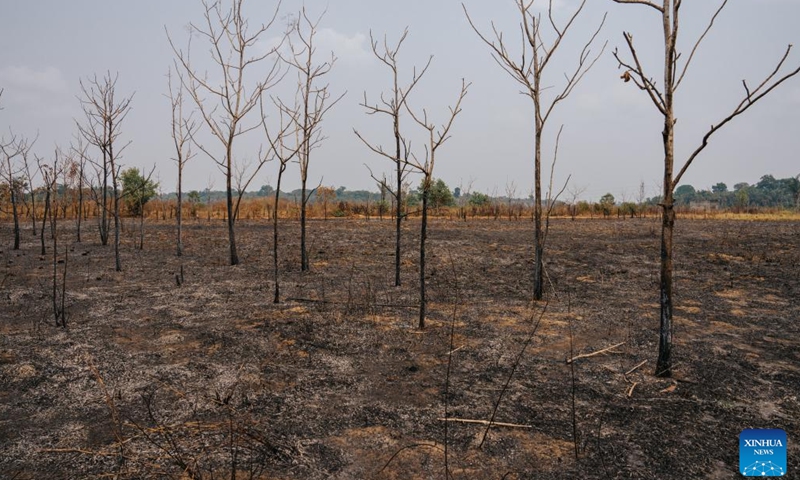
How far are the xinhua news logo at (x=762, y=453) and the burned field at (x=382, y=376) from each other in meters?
0.10

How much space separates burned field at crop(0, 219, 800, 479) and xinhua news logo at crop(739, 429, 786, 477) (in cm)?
10

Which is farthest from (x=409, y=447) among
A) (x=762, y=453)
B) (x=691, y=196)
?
(x=691, y=196)

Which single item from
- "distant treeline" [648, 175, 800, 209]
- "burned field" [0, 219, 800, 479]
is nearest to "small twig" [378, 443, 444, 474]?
"burned field" [0, 219, 800, 479]

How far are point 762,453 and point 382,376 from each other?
3.77 meters

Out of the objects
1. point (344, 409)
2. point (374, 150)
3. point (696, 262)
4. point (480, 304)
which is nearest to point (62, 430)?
point (344, 409)

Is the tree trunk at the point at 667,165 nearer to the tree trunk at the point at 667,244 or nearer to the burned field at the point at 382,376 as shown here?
the tree trunk at the point at 667,244

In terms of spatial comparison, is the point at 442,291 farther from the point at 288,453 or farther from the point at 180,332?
the point at 288,453

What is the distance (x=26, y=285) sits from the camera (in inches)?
393

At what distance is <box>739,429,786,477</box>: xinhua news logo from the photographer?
3539 mm

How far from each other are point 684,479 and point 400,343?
13.1ft

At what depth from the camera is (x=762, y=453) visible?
12.2 ft

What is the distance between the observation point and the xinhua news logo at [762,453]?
11.6 ft

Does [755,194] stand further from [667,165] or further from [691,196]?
[667,165]

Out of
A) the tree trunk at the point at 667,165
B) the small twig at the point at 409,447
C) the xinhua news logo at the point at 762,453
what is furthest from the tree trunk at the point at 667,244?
→ the small twig at the point at 409,447
